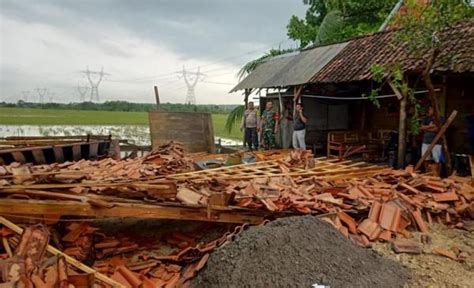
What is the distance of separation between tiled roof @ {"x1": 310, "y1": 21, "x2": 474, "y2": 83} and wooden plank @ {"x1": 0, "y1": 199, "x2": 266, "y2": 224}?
5601 mm

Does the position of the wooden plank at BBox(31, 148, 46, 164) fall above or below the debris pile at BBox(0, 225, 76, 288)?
above

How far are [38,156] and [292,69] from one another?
8008mm

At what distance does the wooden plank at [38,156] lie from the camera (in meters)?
8.68

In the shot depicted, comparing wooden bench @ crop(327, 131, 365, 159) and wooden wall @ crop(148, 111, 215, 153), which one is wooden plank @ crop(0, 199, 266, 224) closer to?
wooden bench @ crop(327, 131, 365, 159)

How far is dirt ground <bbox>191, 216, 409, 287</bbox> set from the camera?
12.5 feet

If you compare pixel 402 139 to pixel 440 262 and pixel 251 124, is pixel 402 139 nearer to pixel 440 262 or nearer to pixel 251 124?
pixel 440 262

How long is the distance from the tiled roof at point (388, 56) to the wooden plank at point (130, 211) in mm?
5601

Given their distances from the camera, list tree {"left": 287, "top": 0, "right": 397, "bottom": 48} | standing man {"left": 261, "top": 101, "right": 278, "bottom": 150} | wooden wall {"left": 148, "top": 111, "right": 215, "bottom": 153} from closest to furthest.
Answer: wooden wall {"left": 148, "top": 111, "right": 215, "bottom": 153}, standing man {"left": 261, "top": 101, "right": 278, "bottom": 150}, tree {"left": 287, "top": 0, "right": 397, "bottom": 48}

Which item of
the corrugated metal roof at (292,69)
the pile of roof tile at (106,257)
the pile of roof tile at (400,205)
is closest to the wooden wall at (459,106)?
the pile of roof tile at (400,205)

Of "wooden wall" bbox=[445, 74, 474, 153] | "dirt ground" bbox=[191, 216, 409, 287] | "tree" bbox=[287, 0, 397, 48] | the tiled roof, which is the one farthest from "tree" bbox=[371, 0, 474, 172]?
"tree" bbox=[287, 0, 397, 48]

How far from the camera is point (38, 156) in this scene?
881 centimetres

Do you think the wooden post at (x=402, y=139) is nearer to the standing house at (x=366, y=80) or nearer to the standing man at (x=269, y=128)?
the standing house at (x=366, y=80)

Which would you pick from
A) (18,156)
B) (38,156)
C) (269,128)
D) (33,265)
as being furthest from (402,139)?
(18,156)

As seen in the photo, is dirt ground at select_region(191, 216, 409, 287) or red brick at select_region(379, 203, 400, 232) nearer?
dirt ground at select_region(191, 216, 409, 287)
